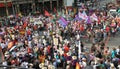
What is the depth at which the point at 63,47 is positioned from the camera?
20625 millimetres

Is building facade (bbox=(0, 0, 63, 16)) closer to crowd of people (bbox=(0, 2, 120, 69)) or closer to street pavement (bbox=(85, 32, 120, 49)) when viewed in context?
crowd of people (bbox=(0, 2, 120, 69))

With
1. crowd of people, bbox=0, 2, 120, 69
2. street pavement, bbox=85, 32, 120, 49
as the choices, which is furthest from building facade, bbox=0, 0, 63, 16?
street pavement, bbox=85, 32, 120, 49

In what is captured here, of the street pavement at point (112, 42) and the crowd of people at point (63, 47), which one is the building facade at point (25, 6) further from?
the street pavement at point (112, 42)

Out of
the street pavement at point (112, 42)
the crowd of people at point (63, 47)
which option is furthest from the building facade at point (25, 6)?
the street pavement at point (112, 42)

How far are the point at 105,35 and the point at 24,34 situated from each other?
779cm

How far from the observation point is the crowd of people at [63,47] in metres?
17.8

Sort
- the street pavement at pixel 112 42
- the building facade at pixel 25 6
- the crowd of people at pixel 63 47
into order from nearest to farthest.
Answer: the crowd of people at pixel 63 47 < the street pavement at pixel 112 42 < the building facade at pixel 25 6

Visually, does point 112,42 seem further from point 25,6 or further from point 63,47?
point 25,6

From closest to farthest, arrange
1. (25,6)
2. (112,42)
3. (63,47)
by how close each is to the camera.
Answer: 1. (63,47)
2. (112,42)
3. (25,6)

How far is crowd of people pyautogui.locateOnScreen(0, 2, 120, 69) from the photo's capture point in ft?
58.5

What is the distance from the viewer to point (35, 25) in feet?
103

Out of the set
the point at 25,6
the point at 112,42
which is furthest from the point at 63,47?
the point at 25,6

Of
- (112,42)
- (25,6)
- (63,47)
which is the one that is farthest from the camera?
(25,6)

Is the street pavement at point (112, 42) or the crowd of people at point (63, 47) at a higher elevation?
the crowd of people at point (63, 47)
